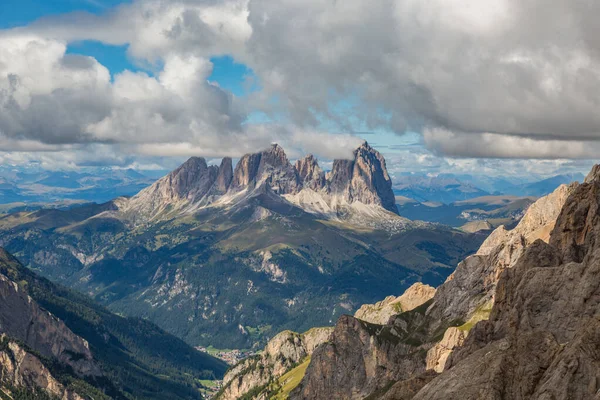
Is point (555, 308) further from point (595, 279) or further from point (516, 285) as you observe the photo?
point (516, 285)

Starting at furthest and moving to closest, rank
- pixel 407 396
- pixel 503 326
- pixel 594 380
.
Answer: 1. pixel 503 326
2. pixel 407 396
3. pixel 594 380

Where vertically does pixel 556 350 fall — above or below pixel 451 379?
above

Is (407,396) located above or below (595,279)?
below

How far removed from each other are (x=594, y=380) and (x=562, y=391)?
3415 millimetres

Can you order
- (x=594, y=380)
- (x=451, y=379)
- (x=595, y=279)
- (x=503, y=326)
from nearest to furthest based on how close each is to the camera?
1. (x=594, y=380)
2. (x=451, y=379)
3. (x=595, y=279)
4. (x=503, y=326)

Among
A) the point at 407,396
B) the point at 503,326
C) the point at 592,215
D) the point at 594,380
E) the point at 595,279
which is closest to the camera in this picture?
the point at 594,380

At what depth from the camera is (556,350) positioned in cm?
7719

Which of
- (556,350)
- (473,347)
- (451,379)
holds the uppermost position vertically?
(556,350)

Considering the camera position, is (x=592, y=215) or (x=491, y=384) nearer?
(x=491, y=384)

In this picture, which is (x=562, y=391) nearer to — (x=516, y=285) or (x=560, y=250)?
(x=516, y=285)

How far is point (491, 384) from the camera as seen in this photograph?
76625mm

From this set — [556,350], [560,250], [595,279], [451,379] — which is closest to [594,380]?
[556,350]

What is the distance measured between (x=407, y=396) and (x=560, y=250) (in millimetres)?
77859

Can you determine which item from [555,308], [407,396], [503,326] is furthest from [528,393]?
[503,326]
